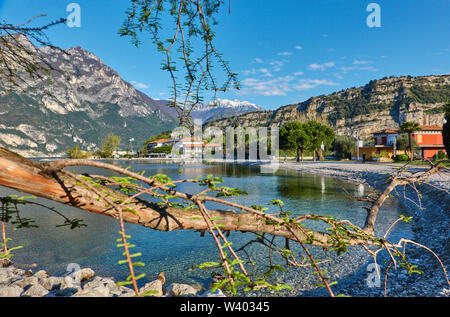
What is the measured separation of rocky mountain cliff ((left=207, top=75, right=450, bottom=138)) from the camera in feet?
336

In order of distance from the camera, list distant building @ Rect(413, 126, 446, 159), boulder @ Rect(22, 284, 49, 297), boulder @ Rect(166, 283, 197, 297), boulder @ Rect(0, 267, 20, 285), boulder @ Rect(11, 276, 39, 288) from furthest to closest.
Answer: distant building @ Rect(413, 126, 446, 159)
boulder @ Rect(0, 267, 20, 285)
boulder @ Rect(11, 276, 39, 288)
boulder @ Rect(166, 283, 197, 297)
boulder @ Rect(22, 284, 49, 297)

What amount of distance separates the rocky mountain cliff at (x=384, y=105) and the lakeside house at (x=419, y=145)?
47896mm

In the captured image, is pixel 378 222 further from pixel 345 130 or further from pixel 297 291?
pixel 345 130

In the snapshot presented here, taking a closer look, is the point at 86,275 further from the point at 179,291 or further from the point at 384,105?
the point at 384,105

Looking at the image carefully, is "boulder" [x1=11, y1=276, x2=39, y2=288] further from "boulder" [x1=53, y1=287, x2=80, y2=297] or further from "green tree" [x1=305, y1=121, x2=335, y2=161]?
"green tree" [x1=305, y1=121, x2=335, y2=161]

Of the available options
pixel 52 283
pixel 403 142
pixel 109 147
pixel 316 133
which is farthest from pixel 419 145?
pixel 109 147

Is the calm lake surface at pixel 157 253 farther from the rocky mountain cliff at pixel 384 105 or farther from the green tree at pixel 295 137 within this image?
the rocky mountain cliff at pixel 384 105

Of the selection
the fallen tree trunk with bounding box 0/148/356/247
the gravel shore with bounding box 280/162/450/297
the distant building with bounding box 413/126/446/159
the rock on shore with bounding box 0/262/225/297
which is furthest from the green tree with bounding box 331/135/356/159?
the fallen tree trunk with bounding box 0/148/356/247

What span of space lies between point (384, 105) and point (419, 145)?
73.6 meters

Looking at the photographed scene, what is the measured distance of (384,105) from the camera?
115m

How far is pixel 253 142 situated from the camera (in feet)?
274

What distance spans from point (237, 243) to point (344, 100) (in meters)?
145

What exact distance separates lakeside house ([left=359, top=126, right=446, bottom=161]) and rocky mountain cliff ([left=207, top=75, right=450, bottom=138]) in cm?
4790
